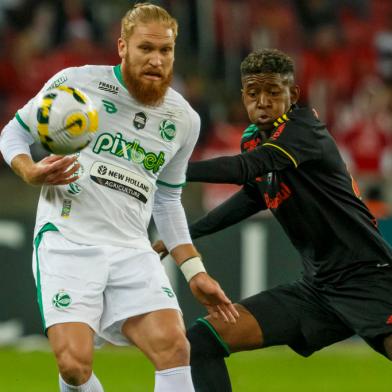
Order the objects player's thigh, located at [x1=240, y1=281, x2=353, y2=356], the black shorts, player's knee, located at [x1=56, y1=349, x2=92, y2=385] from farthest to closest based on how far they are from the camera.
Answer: player's thigh, located at [x1=240, y1=281, x2=353, y2=356] < the black shorts < player's knee, located at [x1=56, y1=349, x2=92, y2=385]

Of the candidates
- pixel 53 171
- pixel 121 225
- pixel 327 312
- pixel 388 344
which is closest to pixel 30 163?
pixel 53 171

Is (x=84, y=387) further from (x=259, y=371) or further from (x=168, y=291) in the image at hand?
(x=259, y=371)

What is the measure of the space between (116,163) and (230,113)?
833cm

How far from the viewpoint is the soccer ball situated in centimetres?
511

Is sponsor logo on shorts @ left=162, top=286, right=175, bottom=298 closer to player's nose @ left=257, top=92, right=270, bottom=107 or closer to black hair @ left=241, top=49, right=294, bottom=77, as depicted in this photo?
player's nose @ left=257, top=92, right=270, bottom=107

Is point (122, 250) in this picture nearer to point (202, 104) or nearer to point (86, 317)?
point (86, 317)

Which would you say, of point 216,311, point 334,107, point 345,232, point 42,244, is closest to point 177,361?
point 216,311

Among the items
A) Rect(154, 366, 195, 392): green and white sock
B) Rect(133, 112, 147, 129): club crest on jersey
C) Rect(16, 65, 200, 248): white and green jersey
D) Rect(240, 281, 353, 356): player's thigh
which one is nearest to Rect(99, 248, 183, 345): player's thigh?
Rect(16, 65, 200, 248): white and green jersey

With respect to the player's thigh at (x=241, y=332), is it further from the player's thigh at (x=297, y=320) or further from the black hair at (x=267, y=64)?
the black hair at (x=267, y=64)

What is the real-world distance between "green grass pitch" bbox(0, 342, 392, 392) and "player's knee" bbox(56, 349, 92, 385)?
319cm

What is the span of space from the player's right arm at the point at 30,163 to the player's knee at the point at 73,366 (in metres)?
0.79

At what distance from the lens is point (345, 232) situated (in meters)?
6.01

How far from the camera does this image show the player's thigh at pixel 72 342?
5129 millimetres

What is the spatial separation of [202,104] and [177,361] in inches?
325
